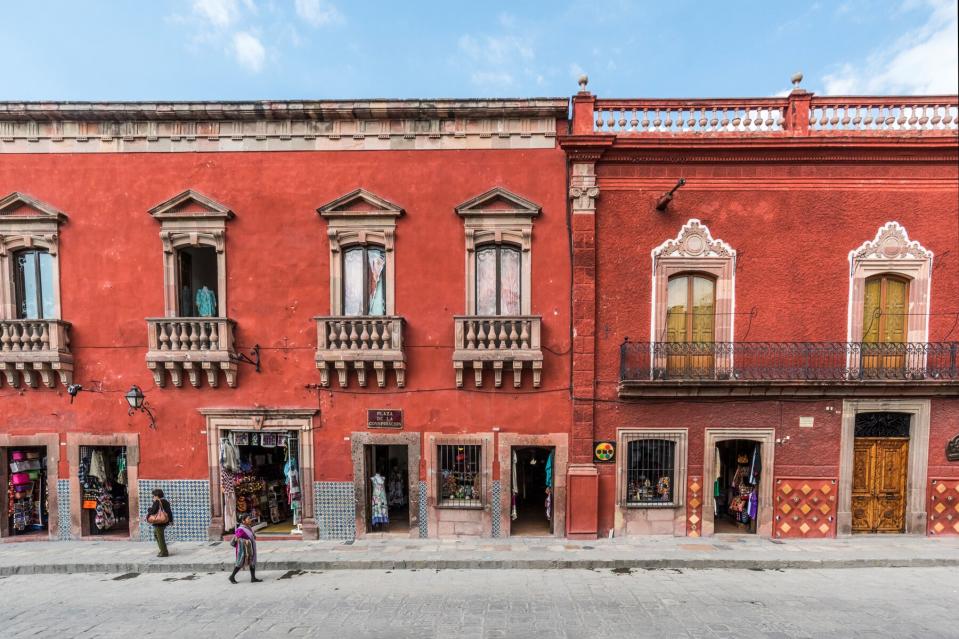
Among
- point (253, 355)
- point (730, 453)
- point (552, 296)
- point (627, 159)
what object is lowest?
point (730, 453)

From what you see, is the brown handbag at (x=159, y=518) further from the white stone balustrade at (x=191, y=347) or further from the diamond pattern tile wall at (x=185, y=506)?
the white stone balustrade at (x=191, y=347)

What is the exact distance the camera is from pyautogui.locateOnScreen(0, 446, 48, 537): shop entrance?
379 inches

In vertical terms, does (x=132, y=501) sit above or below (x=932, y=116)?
below

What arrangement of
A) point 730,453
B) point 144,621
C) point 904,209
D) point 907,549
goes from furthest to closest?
1. point 730,453
2. point 904,209
3. point 907,549
4. point 144,621

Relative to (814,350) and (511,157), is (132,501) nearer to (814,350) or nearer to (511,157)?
(511,157)

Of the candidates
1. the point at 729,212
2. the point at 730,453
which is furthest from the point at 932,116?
the point at 730,453

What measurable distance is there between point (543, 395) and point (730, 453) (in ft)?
17.0

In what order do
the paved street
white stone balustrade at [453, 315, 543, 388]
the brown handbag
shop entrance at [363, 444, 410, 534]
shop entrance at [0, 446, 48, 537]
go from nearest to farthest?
the paved street → the brown handbag → white stone balustrade at [453, 315, 543, 388] → shop entrance at [363, 444, 410, 534] → shop entrance at [0, 446, 48, 537]

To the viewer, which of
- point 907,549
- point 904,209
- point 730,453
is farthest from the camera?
point 730,453

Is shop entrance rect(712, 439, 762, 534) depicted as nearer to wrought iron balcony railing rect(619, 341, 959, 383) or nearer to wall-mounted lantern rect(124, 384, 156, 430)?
wrought iron balcony railing rect(619, 341, 959, 383)

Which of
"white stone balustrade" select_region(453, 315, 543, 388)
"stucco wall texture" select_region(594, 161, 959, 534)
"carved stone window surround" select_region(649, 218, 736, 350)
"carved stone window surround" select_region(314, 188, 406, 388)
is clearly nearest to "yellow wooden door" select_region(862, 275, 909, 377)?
"stucco wall texture" select_region(594, 161, 959, 534)

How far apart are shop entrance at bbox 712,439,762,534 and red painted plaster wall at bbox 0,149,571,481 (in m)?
6.12

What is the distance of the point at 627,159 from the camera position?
9.20 metres

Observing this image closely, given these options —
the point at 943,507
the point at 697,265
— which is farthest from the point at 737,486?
the point at 697,265
